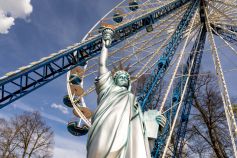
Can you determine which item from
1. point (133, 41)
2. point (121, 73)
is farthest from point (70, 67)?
point (121, 73)

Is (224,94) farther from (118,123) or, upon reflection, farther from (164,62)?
(118,123)

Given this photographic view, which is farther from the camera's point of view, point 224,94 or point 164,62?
point 164,62

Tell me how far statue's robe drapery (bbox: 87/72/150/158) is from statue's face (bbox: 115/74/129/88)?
0.09 m

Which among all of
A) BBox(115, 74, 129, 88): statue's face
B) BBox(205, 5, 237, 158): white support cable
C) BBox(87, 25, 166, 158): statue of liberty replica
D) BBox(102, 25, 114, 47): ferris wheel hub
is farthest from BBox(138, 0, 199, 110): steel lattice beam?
BBox(87, 25, 166, 158): statue of liberty replica

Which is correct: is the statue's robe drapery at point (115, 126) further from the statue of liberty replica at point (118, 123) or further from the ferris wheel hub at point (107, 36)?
the ferris wheel hub at point (107, 36)

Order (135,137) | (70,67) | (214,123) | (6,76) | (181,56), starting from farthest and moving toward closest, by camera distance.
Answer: (214,123)
(181,56)
(70,67)
(6,76)
(135,137)

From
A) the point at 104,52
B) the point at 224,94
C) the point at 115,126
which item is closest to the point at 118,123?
the point at 115,126

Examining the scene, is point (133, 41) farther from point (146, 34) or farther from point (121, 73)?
point (121, 73)

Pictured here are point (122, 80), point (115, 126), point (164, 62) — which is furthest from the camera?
point (164, 62)

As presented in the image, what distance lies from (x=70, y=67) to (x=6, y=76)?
3.15m

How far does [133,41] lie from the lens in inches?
602

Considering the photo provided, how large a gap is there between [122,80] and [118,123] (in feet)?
2.65

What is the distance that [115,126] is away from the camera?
3805mm

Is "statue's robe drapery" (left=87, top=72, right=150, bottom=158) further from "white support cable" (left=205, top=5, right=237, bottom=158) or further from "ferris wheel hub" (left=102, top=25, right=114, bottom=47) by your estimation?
"white support cable" (left=205, top=5, right=237, bottom=158)
